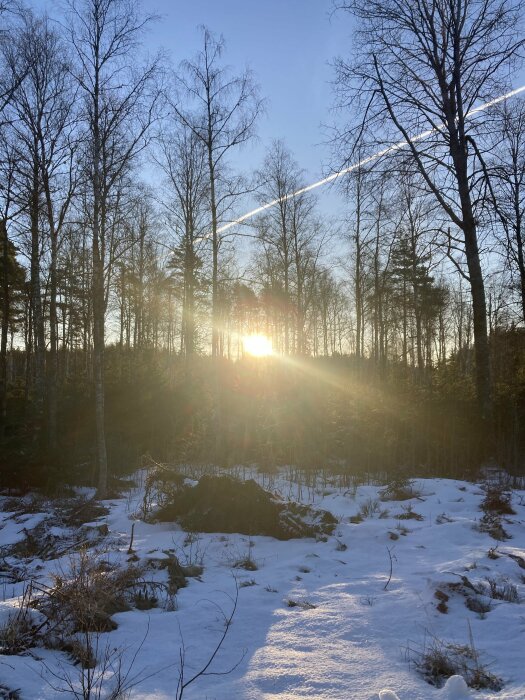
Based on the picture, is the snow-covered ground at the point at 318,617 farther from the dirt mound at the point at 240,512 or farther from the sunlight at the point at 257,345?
the sunlight at the point at 257,345

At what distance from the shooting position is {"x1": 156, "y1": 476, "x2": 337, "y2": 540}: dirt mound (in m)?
5.70

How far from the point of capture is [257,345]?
40.0m

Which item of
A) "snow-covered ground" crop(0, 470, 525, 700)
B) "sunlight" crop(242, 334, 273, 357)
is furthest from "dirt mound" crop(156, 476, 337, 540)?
"sunlight" crop(242, 334, 273, 357)

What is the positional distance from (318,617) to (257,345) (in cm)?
3668

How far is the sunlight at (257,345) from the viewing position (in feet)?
118

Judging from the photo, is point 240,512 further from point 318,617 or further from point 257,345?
point 257,345

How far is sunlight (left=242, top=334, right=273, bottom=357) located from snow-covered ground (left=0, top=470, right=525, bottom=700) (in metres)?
28.4

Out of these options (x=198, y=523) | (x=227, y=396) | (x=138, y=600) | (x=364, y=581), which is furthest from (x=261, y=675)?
(x=227, y=396)

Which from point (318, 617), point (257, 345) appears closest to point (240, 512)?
point (318, 617)

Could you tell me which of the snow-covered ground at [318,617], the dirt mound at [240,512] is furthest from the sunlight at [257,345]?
the snow-covered ground at [318,617]

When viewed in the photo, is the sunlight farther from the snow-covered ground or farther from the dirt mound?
the snow-covered ground

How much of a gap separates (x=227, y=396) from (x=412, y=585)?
1215 centimetres

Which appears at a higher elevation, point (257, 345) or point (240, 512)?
point (257, 345)

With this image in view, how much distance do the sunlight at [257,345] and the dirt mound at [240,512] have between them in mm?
27185
